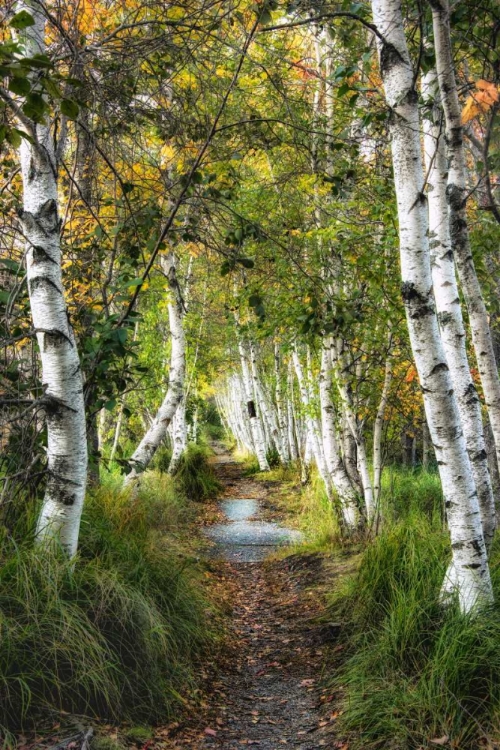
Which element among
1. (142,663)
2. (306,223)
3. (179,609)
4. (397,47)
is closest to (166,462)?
(306,223)

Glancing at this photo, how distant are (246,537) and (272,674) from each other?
5.72 meters

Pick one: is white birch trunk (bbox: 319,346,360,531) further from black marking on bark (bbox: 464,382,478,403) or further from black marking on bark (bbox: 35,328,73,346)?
black marking on bark (bbox: 35,328,73,346)

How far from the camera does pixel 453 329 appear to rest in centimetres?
446

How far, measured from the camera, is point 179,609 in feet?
16.2

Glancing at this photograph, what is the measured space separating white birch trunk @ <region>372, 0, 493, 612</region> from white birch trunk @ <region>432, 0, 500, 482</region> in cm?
29

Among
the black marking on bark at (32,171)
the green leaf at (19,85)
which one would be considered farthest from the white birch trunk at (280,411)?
the green leaf at (19,85)

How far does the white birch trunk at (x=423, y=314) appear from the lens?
3.57m

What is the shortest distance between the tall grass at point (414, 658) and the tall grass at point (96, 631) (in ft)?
4.28

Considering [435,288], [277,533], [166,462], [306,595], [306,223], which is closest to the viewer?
[435,288]

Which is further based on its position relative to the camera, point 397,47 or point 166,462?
point 166,462

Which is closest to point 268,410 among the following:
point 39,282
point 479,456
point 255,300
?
point 479,456

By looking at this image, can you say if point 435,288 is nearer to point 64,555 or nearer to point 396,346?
point 396,346

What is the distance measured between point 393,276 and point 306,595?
12.5 ft

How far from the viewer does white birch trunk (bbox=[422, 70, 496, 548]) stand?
4.44 metres
